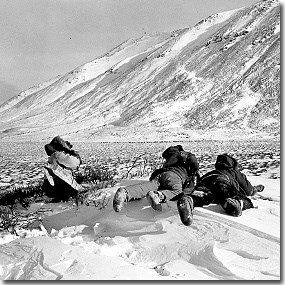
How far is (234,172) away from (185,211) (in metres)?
1.14

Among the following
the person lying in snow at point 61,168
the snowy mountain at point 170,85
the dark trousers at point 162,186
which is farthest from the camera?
the snowy mountain at point 170,85

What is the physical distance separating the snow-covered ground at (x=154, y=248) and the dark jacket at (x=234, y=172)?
6.7 inches

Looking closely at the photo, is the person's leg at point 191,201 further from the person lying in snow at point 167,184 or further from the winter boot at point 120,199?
the winter boot at point 120,199

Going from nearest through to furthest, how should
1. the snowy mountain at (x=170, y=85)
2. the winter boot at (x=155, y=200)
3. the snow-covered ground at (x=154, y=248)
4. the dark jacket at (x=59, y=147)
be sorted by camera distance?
the snow-covered ground at (x=154, y=248), the winter boot at (x=155, y=200), the dark jacket at (x=59, y=147), the snowy mountain at (x=170, y=85)

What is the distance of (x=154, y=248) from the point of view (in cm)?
291

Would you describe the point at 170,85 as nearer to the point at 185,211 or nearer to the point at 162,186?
the point at 162,186

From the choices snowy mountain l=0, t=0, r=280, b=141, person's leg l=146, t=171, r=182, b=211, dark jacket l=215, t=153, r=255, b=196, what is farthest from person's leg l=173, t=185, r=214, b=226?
snowy mountain l=0, t=0, r=280, b=141

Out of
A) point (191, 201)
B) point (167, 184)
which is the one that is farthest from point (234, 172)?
point (191, 201)

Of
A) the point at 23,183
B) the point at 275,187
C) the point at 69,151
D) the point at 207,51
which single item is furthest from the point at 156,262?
the point at 207,51

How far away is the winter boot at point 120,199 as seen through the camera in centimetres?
356

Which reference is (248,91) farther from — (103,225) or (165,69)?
(165,69)

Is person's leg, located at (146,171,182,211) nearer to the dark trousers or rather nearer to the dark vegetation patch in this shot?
the dark trousers

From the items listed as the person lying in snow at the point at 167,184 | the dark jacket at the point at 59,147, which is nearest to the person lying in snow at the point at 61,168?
the dark jacket at the point at 59,147

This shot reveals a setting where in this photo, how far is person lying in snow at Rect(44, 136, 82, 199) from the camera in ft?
15.4
